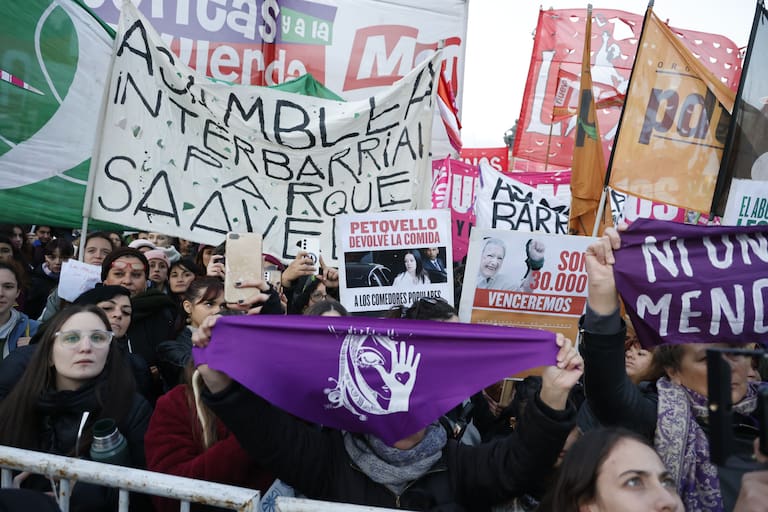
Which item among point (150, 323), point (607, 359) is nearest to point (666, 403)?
point (607, 359)

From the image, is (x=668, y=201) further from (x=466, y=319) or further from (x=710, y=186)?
(x=466, y=319)

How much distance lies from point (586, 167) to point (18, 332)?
437 cm

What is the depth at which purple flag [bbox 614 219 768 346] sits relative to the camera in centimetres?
221

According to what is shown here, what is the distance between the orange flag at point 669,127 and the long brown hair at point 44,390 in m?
3.94

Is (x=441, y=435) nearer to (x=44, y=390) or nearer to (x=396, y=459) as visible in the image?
(x=396, y=459)

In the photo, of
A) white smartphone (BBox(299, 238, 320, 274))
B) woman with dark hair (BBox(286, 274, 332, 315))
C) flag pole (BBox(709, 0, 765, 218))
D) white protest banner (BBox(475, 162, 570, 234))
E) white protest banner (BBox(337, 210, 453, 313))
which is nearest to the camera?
white protest banner (BBox(337, 210, 453, 313))

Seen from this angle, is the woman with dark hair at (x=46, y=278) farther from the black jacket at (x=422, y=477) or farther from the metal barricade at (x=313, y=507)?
the metal barricade at (x=313, y=507)

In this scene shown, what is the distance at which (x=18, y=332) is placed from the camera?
12.1 feet

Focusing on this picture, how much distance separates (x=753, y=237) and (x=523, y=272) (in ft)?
4.55

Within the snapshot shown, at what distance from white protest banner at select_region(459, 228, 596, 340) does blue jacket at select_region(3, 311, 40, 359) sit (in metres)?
2.53

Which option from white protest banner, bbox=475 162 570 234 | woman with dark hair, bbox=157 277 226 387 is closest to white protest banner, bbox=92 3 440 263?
woman with dark hair, bbox=157 277 226 387

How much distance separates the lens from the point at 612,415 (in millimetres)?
2135

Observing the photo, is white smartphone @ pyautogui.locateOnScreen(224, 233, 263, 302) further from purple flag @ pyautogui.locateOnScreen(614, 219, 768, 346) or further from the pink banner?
the pink banner

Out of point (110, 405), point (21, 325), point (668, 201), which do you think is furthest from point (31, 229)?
point (668, 201)
